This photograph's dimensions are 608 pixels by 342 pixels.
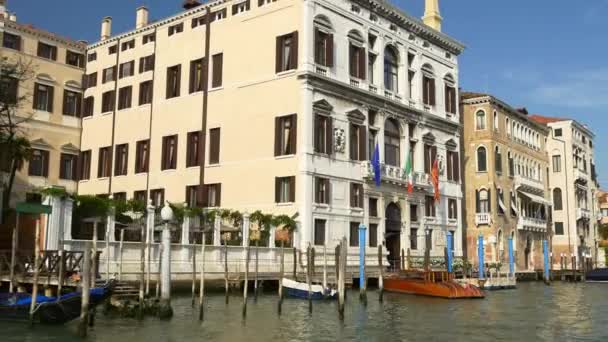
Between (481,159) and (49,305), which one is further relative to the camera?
(481,159)

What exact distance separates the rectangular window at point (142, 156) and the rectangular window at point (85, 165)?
4.07 m

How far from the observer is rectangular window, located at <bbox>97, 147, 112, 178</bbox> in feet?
127

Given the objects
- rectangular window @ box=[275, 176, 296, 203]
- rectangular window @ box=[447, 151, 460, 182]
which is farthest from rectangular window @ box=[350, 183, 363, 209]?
rectangular window @ box=[447, 151, 460, 182]

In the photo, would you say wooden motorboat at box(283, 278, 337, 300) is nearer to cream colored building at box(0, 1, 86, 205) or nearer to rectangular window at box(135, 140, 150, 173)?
rectangular window at box(135, 140, 150, 173)

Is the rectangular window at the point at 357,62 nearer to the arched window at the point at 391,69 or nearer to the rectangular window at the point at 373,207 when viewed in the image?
the arched window at the point at 391,69

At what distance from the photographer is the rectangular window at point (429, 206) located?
37.5m

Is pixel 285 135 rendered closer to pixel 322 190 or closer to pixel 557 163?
pixel 322 190

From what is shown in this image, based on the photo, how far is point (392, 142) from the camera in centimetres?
3597

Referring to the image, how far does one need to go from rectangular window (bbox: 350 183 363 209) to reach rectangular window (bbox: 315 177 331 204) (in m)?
1.70

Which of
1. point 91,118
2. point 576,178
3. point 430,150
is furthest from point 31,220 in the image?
point 576,178

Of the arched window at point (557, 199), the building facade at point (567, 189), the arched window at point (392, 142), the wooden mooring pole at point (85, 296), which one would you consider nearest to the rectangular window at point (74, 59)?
the arched window at point (392, 142)

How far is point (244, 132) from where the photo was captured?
3272 centimetres

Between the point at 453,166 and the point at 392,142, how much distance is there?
6.21 m

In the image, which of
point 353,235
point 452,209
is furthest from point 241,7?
point 452,209
